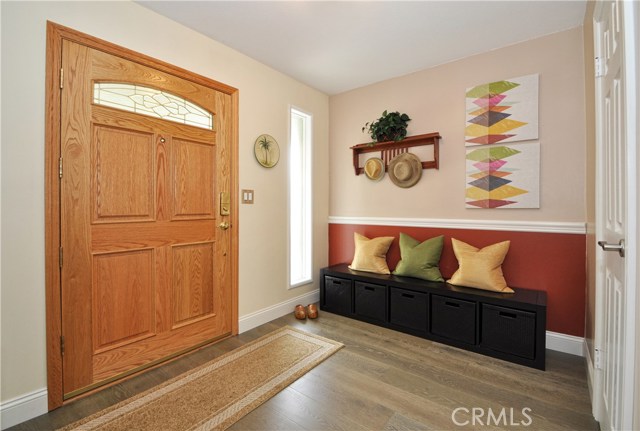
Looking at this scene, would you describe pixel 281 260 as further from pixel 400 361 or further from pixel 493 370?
pixel 493 370

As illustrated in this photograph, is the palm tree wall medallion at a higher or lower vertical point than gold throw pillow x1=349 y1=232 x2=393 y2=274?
higher

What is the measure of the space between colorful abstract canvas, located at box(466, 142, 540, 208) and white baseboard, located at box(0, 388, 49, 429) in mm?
3369

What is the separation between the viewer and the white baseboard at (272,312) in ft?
9.21

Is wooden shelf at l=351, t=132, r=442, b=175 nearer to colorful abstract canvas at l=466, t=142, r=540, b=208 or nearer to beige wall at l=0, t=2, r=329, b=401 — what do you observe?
colorful abstract canvas at l=466, t=142, r=540, b=208

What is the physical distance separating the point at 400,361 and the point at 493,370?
0.64 metres

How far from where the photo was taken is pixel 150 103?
85.7 inches

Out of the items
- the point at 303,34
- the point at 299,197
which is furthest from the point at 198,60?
the point at 299,197

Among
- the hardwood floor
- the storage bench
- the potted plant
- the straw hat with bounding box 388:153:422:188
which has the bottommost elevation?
the hardwood floor

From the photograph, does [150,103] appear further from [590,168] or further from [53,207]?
[590,168]

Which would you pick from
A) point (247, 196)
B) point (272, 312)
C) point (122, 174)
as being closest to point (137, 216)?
point (122, 174)

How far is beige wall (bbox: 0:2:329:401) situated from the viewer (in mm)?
1569

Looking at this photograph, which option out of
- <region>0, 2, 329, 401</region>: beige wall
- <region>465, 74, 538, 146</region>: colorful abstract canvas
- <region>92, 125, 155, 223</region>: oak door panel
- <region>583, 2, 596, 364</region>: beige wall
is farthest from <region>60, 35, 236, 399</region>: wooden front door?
<region>583, 2, 596, 364</region>: beige wall

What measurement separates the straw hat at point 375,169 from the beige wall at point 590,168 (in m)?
1.74

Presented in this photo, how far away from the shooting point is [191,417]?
1639 mm
